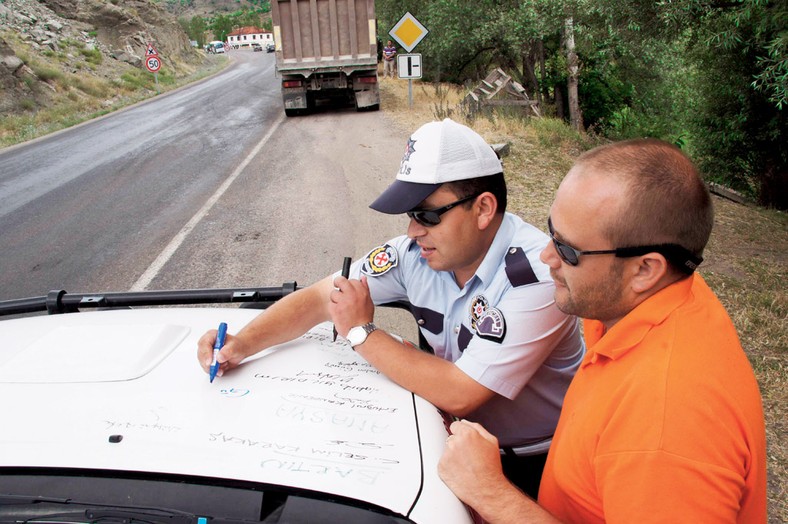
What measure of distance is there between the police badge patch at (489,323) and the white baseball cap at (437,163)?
402mm

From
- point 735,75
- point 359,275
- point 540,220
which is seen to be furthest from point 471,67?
point 359,275

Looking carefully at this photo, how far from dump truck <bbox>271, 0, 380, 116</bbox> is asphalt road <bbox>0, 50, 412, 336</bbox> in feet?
4.17

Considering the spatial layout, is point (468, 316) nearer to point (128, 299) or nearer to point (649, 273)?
point (649, 273)

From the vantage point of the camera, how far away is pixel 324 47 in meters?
15.8

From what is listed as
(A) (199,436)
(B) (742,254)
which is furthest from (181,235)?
(B) (742,254)

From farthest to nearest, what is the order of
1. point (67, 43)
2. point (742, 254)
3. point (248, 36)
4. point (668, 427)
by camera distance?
1. point (248, 36)
2. point (67, 43)
3. point (742, 254)
4. point (668, 427)

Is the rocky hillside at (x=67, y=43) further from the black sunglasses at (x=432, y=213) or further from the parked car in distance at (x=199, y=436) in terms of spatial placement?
the black sunglasses at (x=432, y=213)

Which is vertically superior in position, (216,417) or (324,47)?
(324,47)

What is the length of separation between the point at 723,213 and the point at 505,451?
21.8ft

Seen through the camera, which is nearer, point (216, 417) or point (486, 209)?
point (216, 417)

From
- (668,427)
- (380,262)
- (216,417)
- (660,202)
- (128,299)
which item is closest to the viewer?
(668,427)

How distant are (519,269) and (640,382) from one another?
0.73 metres

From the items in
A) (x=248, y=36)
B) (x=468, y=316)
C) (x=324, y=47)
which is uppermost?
(x=324, y=47)

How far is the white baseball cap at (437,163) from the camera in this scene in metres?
1.91
